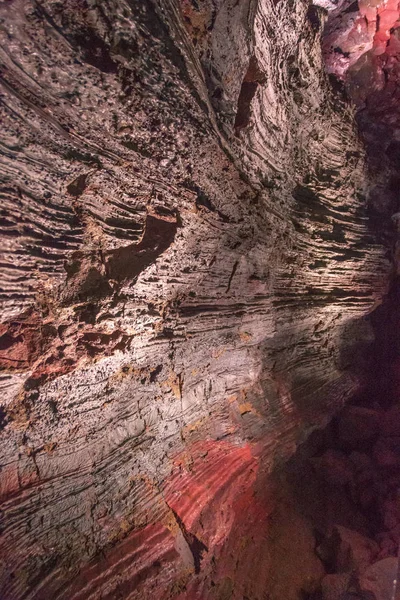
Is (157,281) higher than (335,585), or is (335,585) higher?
(157,281)

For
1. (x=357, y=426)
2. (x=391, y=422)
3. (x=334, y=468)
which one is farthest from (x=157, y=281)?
(x=391, y=422)

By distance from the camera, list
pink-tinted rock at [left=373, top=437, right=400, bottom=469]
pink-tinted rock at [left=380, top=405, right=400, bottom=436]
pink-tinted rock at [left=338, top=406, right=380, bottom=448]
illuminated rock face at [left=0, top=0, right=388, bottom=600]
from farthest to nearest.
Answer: pink-tinted rock at [left=338, top=406, right=380, bottom=448]
pink-tinted rock at [left=380, top=405, right=400, bottom=436]
pink-tinted rock at [left=373, top=437, right=400, bottom=469]
illuminated rock face at [left=0, top=0, right=388, bottom=600]

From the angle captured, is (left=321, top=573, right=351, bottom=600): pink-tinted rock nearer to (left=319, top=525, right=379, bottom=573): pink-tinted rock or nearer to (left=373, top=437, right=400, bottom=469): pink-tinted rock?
(left=319, top=525, right=379, bottom=573): pink-tinted rock

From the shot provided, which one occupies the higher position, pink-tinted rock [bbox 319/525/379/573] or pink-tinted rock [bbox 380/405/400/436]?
pink-tinted rock [bbox 380/405/400/436]

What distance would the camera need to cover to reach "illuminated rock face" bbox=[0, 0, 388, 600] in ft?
5.57

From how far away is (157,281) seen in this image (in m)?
2.36

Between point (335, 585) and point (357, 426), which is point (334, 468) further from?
point (335, 585)

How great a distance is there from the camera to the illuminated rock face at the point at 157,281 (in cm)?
170

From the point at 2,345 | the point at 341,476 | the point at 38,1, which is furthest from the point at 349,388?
the point at 38,1

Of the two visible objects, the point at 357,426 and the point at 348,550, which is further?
the point at 357,426

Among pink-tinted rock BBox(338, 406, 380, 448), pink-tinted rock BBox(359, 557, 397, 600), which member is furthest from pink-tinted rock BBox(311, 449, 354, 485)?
pink-tinted rock BBox(359, 557, 397, 600)

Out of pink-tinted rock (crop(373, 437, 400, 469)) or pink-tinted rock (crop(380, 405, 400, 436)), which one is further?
pink-tinted rock (crop(380, 405, 400, 436))

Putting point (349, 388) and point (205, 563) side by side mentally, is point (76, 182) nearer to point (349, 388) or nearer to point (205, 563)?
point (205, 563)

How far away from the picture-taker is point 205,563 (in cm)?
264
